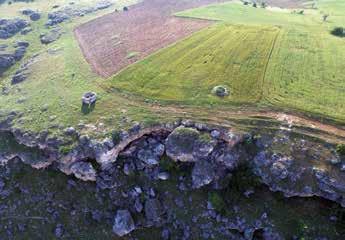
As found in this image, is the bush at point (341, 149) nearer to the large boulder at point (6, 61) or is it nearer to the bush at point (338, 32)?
the bush at point (338, 32)

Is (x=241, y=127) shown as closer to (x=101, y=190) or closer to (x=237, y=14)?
(x=101, y=190)

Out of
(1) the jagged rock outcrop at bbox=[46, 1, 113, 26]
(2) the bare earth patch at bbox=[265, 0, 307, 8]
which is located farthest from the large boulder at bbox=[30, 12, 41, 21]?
(2) the bare earth patch at bbox=[265, 0, 307, 8]

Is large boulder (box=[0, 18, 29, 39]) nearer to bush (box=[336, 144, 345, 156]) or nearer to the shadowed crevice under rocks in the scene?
the shadowed crevice under rocks

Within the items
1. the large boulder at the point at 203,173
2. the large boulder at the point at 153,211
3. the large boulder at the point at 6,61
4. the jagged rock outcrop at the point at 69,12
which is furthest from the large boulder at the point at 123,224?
the jagged rock outcrop at the point at 69,12

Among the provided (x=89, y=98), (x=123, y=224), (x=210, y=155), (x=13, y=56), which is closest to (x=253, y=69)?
(x=210, y=155)

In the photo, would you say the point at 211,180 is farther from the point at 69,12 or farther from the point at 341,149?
the point at 69,12

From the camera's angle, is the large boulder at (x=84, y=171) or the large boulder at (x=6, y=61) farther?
the large boulder at (x=6, y=61)
